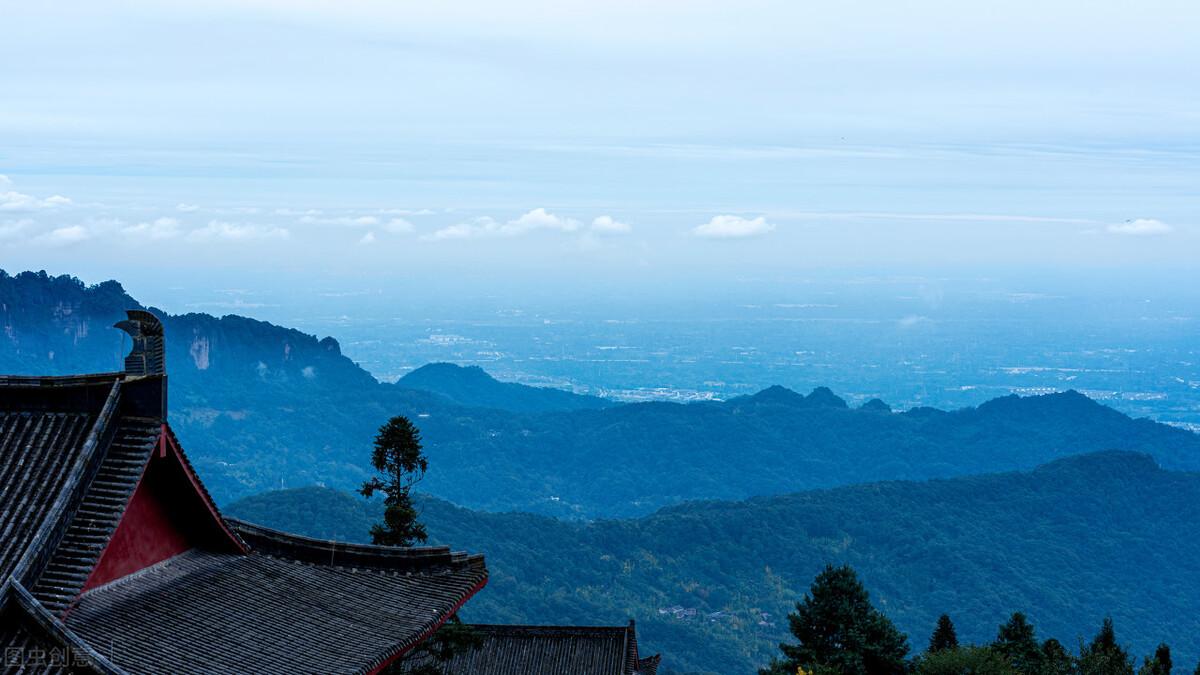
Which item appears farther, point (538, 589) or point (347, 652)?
point (538, 589)

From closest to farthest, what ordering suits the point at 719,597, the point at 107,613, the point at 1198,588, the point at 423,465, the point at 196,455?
the point at 107,613, the point at 423,465, the point at 719,597, the point at 1198,588, the point at 196,455

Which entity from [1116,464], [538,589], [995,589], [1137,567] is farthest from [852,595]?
[1116,464]

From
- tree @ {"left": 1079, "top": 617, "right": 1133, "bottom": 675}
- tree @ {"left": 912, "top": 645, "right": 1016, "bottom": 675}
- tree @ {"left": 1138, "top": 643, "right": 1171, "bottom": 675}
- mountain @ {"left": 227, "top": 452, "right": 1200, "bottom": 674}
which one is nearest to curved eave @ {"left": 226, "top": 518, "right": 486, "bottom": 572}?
tree @ {"left": 912, "top": 645, "right": 1016, "bottom": 675}

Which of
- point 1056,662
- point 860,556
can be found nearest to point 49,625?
point 1056,662

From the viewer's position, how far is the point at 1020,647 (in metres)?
42.5

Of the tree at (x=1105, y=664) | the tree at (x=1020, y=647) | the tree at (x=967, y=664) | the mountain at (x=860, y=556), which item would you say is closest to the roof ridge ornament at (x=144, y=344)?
the tree at (x=967, y=664)

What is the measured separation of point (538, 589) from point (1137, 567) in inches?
2957

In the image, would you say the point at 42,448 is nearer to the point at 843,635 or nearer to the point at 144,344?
the point at 144,344

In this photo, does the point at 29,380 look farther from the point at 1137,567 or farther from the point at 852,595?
the point at 1137,567

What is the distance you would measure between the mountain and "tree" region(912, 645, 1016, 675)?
59892 mm

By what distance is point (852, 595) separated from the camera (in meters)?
38.1

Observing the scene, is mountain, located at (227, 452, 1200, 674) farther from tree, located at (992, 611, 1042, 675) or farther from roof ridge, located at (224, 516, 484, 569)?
roof ridge, located at (224, 516, 484, 569)

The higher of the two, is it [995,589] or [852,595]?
[852,595]

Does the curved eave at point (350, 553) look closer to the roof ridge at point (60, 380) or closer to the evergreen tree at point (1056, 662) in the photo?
the roof ridge at point (60, 380)
